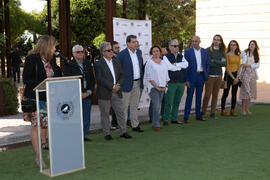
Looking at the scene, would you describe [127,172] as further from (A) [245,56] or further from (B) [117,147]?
(A) [245,56]

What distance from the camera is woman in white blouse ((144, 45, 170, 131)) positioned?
273 inches

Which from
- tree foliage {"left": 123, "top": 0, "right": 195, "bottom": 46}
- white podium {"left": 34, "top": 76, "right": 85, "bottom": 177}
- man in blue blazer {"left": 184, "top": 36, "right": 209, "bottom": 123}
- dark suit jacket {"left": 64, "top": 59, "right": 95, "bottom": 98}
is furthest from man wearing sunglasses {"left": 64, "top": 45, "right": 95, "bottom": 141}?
tree foliage {"left": 123, "top": 0, "right": 195, "bottom": 46}

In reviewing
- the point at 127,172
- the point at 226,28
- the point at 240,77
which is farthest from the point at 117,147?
the point at 226,28

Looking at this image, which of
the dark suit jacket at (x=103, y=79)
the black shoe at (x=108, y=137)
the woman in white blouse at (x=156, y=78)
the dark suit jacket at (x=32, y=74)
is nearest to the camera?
the dark suit jacket at (x=32, y=74)

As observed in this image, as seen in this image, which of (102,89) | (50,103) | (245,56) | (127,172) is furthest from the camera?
(245,56)

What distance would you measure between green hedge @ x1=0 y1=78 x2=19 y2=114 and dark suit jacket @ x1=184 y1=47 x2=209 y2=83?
156 inches

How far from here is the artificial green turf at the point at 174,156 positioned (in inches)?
175

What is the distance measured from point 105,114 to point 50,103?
2.12 meters

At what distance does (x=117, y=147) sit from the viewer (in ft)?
19.0

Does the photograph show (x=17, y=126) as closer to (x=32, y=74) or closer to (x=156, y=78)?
(x=156, y=78)

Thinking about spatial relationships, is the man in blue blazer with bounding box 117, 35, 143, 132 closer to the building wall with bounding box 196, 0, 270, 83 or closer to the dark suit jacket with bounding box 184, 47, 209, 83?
the dark suit jacket with bounding box 184, 47, 209, 83

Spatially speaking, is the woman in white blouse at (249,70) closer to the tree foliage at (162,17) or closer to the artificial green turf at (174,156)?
the artificial green turf at (174,156)

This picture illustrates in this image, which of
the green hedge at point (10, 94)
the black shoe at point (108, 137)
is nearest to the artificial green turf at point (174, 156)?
the black shoe at point (108, 137)

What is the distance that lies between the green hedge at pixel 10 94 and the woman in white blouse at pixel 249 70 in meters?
5.27
